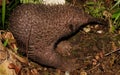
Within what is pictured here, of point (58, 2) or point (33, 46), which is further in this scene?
point (58, 2)

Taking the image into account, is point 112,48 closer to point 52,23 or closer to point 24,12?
point 52,23

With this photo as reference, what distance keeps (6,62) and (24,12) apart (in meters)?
0.95

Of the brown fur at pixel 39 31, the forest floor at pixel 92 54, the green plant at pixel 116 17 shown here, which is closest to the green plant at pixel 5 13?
the brown fur at pixel 39 31

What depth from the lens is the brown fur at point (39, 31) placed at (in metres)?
5.53

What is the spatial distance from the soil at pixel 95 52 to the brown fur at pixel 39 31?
0.64 feet

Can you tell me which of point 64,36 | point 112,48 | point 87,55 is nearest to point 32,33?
point 64,36

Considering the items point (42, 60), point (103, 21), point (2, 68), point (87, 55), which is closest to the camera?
point (2, 68)

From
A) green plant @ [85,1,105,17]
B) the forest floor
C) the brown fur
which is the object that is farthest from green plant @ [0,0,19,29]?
green plant @ [85,1,105,17]

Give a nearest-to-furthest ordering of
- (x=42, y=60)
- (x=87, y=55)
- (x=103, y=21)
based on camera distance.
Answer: (x=42, y=60) → (x=87, y=55) → (x=103, y=21)

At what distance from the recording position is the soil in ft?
18.6

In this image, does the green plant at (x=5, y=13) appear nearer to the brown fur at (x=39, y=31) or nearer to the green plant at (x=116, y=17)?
the brown fur at (x=39, y=31)

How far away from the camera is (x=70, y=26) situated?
5945 mm

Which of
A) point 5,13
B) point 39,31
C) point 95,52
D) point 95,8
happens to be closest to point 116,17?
point 95,8

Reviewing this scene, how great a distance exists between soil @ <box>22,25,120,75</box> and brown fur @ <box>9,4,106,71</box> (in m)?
0.20
